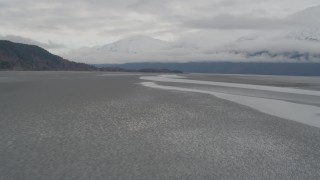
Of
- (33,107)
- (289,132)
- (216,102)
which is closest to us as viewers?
(289,132)

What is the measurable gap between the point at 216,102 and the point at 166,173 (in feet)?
73.8

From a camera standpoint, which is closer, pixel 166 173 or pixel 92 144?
pixel 166 173

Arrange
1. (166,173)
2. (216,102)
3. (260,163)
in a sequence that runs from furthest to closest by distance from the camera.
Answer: (216,102) < (260,163) < (166,173)

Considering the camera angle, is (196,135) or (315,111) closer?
(196,135)

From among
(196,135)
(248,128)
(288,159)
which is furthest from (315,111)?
(288,159)

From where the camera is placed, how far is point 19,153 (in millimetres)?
15578

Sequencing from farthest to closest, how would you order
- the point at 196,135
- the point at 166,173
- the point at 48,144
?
the point at 196,135 < the point at 48,144 < the point at 166,173

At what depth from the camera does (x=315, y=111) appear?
30766 millimetres

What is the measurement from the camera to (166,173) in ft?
44.5

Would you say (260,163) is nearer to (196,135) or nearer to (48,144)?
(196,135)

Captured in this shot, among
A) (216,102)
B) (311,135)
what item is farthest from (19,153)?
(216,102)

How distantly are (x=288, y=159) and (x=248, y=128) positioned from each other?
Answer: 6.73 meters

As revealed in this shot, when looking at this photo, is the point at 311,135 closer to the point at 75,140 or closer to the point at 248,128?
the point at 248,128

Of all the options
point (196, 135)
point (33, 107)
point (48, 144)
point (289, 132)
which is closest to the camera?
point (48, 144)
